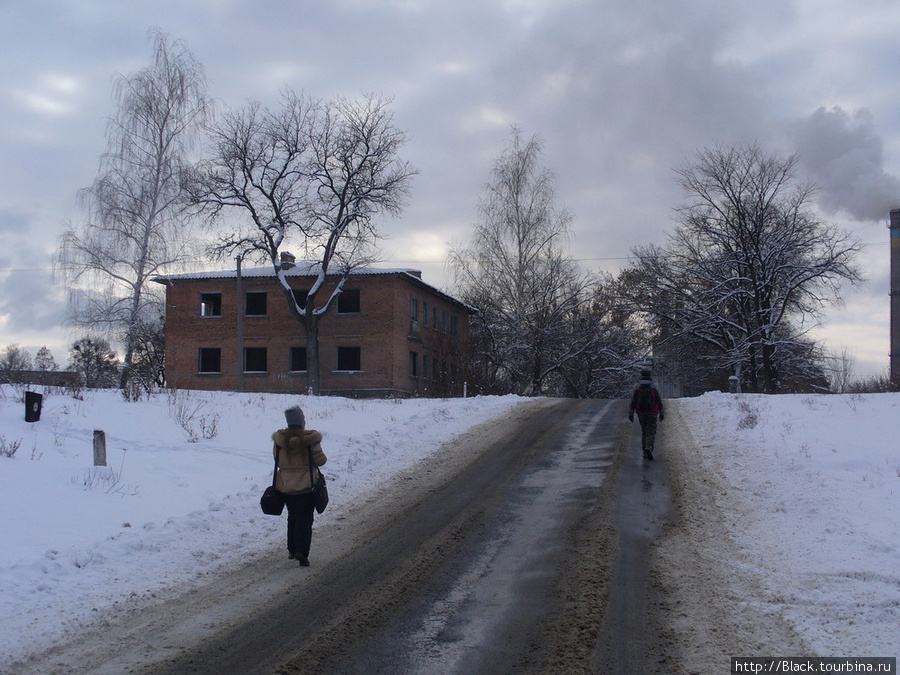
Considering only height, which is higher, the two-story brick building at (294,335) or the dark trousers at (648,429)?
the two-story brick building at (294,335)

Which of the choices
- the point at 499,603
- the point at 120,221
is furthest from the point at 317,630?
the point at 120,221

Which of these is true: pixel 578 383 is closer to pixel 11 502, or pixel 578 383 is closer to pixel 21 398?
pixel 21 398

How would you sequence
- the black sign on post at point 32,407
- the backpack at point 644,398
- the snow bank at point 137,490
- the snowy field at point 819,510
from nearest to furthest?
the snowy field at point 819,510, the snow bank at point 137,490, the black sign on post at point 32,407, the backpack at point 644,398

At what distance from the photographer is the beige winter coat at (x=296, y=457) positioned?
26.4ft

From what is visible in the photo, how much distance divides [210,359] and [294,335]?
19.4 feet

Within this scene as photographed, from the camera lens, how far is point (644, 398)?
14.5m

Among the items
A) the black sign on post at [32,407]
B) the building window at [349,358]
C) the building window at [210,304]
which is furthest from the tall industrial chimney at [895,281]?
the black sign on post at [32,407]

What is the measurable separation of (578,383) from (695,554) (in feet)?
→ 143

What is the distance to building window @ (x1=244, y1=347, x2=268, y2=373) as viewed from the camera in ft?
158

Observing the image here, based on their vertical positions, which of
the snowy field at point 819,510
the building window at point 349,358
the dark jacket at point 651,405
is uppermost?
the building window at point 349,358

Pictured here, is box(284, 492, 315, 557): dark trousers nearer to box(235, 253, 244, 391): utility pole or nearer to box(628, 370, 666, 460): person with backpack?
box(628, 370, 666, 460): person with backpack

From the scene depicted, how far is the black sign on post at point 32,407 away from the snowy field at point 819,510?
10.9 metres

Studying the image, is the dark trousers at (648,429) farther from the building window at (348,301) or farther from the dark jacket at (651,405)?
the building window at (348,301)

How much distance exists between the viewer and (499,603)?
6469 mm
